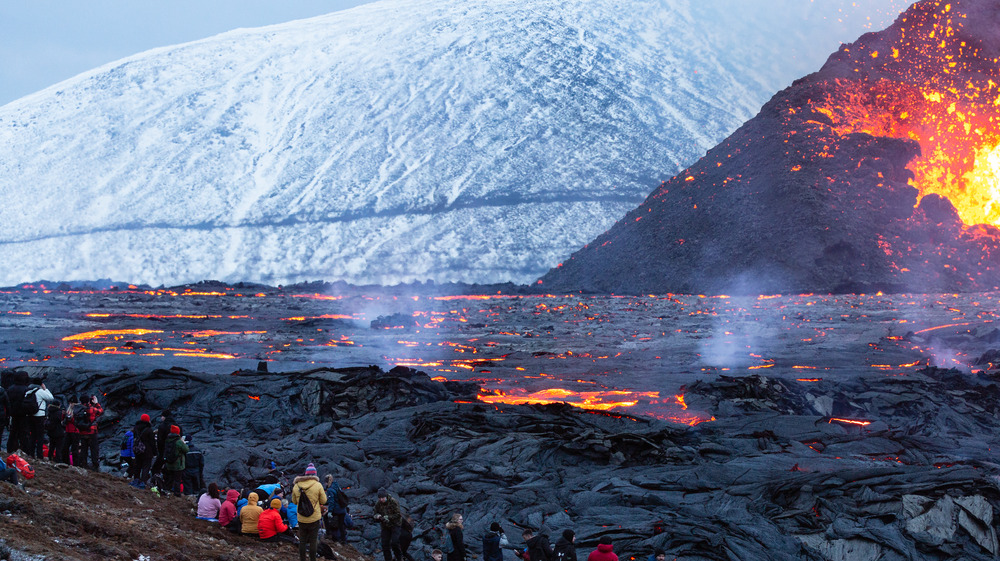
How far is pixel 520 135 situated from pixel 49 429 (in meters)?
108

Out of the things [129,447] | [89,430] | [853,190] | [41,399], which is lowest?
[129,447]

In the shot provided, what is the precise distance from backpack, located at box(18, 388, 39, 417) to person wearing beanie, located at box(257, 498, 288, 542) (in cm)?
444

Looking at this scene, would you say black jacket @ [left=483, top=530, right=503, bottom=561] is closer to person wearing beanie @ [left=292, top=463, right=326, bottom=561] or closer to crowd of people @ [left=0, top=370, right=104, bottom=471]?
person wearing beanie @ [left=292, top=463, right=326, bottom=561]

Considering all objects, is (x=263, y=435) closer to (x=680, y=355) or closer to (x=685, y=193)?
(x=680, y=355)

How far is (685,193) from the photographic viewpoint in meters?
78.9

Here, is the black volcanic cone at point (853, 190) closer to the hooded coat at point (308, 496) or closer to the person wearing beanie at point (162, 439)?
the person wearing beanie at point (162, 439)

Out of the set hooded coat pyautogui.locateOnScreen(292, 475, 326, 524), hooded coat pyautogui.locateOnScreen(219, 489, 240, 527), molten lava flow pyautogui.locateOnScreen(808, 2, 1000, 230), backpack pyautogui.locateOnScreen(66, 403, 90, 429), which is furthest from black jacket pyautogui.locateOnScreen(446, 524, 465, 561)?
molten lava flow pyautogui.locateOnScreen(808, 2, 1000, 230)

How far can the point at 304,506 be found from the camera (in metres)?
9.48

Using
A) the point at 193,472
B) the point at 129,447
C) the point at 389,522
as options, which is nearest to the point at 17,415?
the point at 129,447

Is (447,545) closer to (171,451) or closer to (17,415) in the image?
(171,451)

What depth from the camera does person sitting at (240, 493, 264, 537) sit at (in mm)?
11000

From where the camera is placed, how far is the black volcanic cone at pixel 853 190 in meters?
66.9

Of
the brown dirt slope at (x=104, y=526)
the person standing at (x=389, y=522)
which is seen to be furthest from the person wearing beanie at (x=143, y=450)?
the person standing at (x=389, y=522)

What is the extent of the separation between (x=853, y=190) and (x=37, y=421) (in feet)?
231
